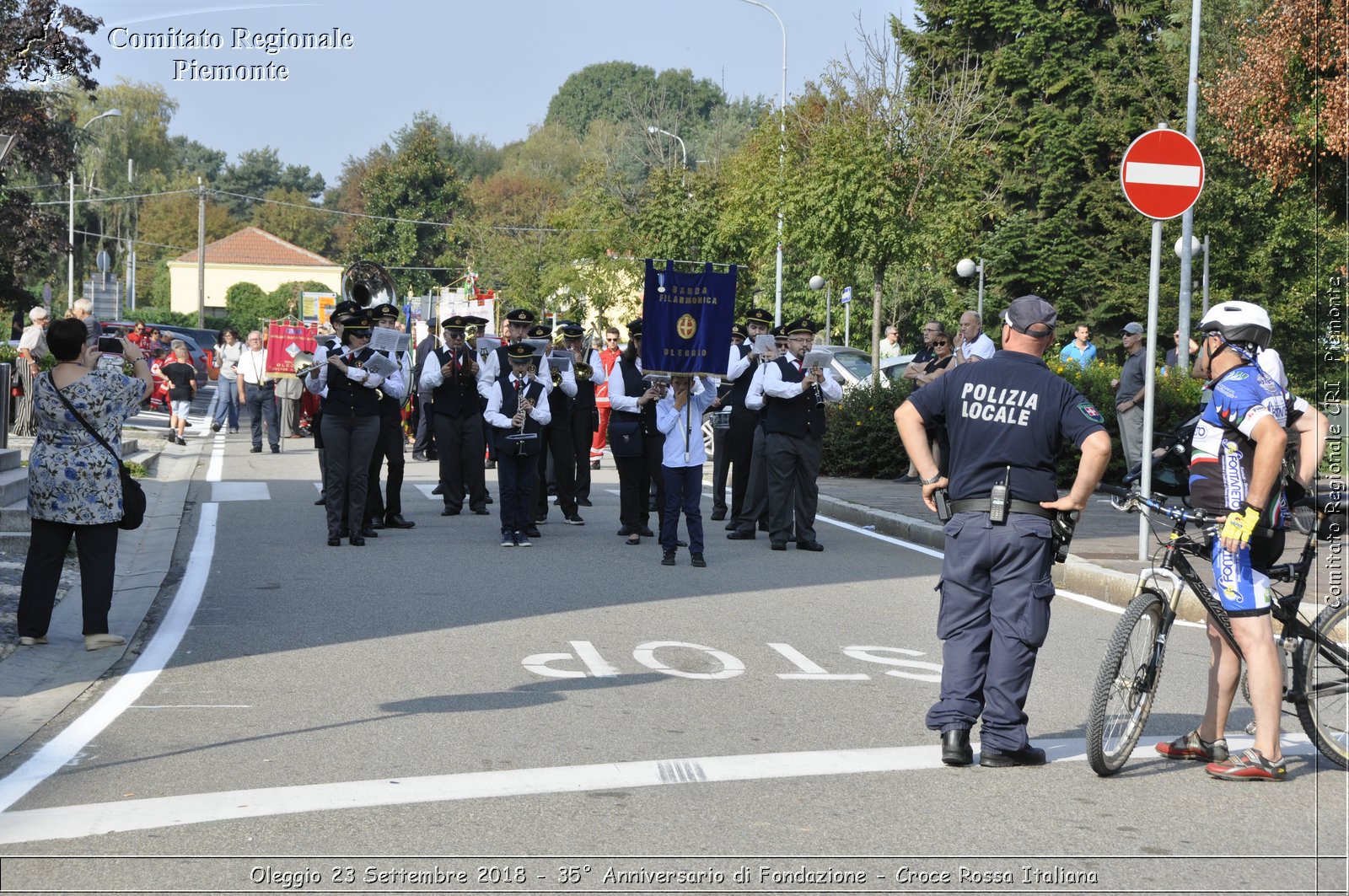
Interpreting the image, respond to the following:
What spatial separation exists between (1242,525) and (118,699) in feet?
16.6

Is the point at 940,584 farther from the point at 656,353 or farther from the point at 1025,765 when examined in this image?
the point at 656,353

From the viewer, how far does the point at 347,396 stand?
1337cm

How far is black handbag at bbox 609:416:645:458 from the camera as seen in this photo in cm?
1395

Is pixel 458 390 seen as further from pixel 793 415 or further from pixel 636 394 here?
pixel 793 415

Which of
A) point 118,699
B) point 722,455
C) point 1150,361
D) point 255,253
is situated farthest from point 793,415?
point 255,253

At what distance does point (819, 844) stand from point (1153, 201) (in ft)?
25.3

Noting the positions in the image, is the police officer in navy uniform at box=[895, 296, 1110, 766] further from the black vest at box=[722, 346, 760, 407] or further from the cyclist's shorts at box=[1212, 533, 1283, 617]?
the black vest at box=[722, 346, 760, 407]

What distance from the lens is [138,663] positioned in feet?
26.8

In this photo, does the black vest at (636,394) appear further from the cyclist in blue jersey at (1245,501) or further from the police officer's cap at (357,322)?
the cyclist in blue jersey at (1245,501)

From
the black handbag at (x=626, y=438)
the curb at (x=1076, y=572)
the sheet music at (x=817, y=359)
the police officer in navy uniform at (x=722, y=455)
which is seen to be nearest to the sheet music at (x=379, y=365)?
the black handbag at (x=626, y=438)

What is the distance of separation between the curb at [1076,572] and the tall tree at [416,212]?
214 feet

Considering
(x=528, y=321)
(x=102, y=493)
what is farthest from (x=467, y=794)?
(x=528, y=321)

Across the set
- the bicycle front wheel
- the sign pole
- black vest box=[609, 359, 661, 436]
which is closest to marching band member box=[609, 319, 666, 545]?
black vest box=[609, 359, 661, 436]

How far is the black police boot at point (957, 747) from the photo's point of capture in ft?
20.1
